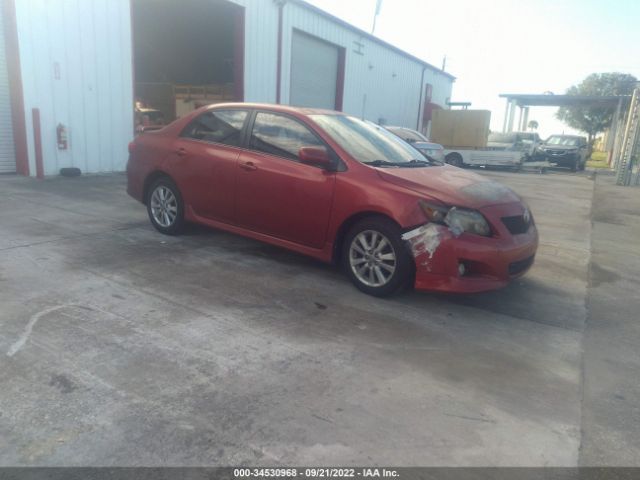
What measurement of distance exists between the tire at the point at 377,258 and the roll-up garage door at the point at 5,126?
865cm

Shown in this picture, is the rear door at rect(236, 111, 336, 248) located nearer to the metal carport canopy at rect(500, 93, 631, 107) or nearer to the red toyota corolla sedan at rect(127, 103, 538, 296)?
the red toyota corolla sedan at rect(127, 103, 538, 296)

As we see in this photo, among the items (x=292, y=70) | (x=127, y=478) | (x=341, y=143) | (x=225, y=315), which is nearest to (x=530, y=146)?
(x=292, y=70)

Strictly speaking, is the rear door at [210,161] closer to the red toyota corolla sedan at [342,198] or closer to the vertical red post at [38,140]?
the red toyota corolla sedan at [342,198]

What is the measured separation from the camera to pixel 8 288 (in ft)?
14.0

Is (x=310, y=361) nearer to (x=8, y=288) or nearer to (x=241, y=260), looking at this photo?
(x=241, y=260)

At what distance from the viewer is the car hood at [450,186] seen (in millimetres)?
4336

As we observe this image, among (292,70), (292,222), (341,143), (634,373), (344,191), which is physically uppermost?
(292,70)

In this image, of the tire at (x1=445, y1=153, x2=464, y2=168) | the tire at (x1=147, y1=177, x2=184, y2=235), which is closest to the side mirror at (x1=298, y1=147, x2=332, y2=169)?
the tire at (x1=147, y1=177, x2=184, y2=235)

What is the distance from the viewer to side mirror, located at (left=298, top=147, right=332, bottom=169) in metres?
4.65

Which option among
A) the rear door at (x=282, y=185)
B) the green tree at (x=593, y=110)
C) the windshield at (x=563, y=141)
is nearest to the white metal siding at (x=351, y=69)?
the windshield at (x=563, y=141)

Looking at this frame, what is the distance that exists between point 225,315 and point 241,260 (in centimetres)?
156

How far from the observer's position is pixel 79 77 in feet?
34.8

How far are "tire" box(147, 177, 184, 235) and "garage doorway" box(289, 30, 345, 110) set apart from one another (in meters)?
11.9

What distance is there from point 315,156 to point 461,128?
64.9ft
